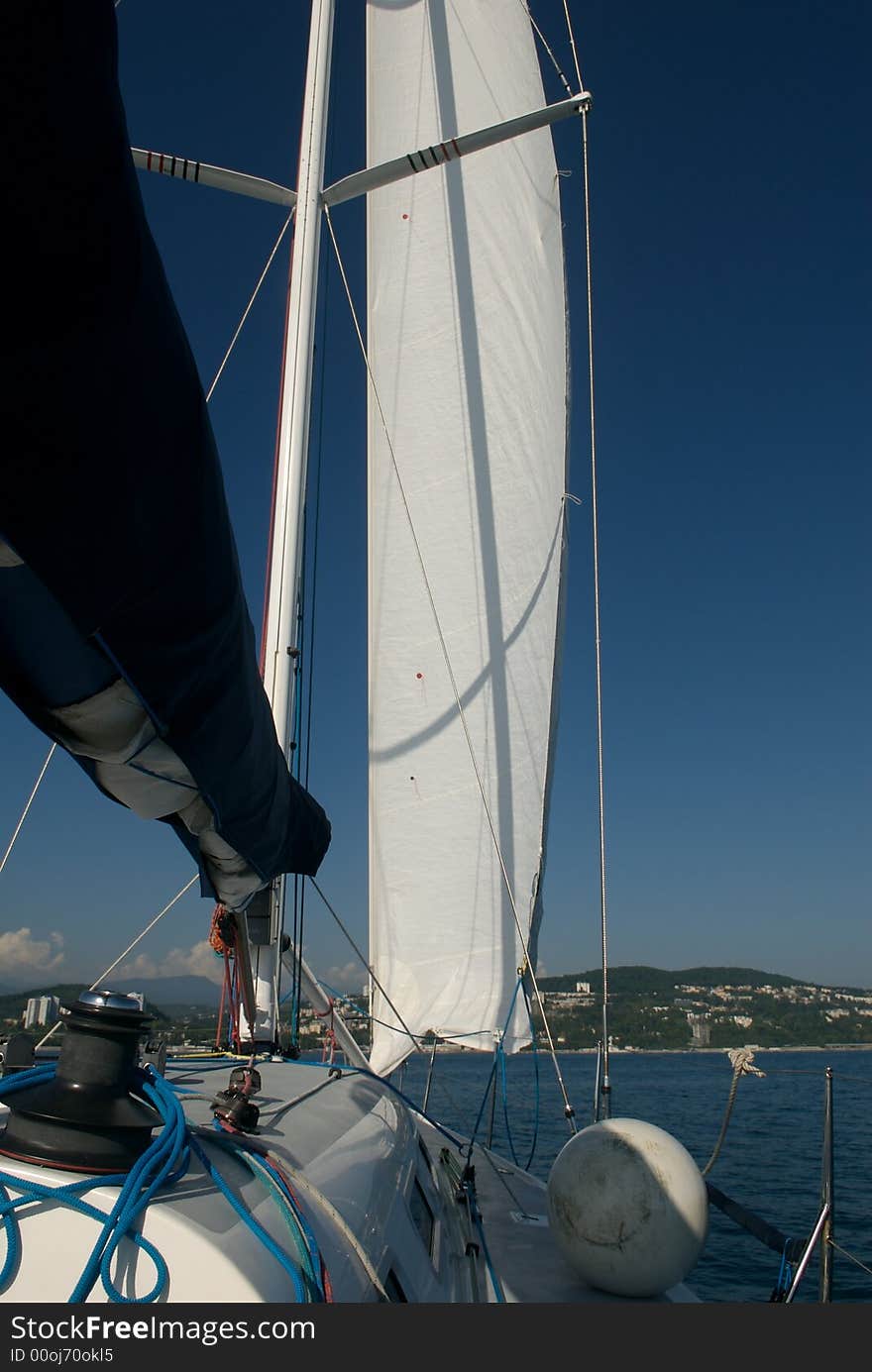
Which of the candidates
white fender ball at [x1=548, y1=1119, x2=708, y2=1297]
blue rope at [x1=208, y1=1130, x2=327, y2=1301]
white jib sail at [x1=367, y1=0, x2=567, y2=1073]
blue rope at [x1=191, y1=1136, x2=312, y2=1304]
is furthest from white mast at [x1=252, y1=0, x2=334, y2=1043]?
blue rope at [x1=191, y1=1136, x2=312, y2=1304]

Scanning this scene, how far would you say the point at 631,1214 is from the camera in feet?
13.2

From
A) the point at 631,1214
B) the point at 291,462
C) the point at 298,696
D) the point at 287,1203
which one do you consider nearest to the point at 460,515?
the point at 291,462

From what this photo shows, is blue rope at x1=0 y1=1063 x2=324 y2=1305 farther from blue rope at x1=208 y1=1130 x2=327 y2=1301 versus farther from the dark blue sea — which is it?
the dark blue sea

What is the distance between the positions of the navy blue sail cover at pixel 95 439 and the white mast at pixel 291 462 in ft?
11.9

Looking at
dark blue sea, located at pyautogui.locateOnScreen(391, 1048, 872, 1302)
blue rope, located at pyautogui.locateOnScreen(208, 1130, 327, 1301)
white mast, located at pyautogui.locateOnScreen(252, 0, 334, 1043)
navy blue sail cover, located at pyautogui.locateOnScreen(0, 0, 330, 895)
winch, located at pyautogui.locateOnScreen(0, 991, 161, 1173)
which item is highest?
white mast, located at pyautogui.locateOnScreen(252, 0, 334, 1043)

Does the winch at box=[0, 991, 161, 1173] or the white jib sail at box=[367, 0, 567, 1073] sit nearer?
the winch at box=[0, 991, 161, 1173]

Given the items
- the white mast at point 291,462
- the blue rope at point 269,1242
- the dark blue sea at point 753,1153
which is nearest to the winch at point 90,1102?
the blue rope at point 269,1242

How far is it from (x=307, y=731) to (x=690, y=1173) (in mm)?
4549

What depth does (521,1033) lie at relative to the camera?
7.62m

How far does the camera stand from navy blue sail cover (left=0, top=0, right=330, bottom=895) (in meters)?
1.03

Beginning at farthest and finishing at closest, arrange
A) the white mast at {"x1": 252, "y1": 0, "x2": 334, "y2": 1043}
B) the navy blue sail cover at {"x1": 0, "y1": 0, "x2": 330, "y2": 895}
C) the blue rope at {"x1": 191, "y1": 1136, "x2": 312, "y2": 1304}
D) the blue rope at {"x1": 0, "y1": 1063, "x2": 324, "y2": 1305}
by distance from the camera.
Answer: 1. the white mast at {"x1": 252, "y1": 0, "x2": 334, "y2": 1043}
2. the blue rope at {"x1": 191, "y1": 1136, "x2": 312, "y2": 1304}
3. the blue rope at {"x1": 0, "y1": 1063, "x2": 324, "y2": 1305}
4. the navy blue sail cover at {"x1": 0, "y1": 0, "x2": 330, "y2": 895}

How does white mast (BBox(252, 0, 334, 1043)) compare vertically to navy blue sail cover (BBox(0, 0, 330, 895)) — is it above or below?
above

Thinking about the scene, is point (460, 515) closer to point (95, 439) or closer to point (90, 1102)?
point (90, 1102)

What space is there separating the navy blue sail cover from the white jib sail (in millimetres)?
5190
